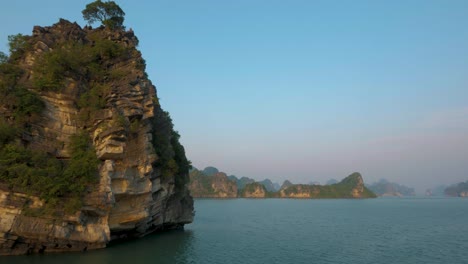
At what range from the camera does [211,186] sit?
194125 mm

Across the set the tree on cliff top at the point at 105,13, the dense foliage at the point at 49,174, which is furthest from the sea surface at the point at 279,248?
the tree on cliff top at the point at 105,13

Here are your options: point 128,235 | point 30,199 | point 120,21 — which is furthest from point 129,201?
point 120,21

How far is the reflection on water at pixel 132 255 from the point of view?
2345 cm

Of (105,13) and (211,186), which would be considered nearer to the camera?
(105,13)

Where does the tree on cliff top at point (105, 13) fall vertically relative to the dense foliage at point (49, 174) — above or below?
above

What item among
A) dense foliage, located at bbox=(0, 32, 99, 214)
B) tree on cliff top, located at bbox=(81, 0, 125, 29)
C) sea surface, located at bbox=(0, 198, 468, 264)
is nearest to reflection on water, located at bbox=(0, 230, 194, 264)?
sea surface, located at bbox=(0, 198, 468, 264)

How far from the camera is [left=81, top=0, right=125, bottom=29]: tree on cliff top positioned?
38.7 meters

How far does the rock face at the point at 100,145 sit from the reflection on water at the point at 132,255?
3.69ft

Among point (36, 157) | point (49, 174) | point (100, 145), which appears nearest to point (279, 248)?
point (100, 145)

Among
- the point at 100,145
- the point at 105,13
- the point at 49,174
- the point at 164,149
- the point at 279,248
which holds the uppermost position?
the point at 105,13

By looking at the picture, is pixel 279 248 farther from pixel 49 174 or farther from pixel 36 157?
pixel 36 157

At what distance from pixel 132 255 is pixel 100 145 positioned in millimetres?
9651

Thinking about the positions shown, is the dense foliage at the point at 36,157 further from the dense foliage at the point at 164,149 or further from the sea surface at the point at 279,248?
the dense foliage at the point at 164,149

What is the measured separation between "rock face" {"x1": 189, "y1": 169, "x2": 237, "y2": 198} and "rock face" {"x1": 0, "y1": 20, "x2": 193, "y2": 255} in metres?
154
